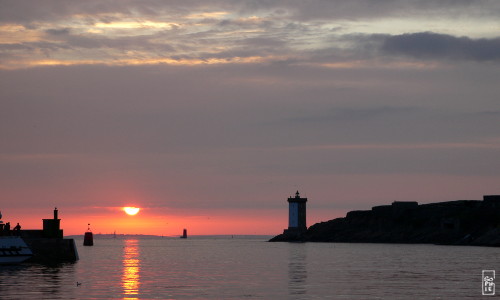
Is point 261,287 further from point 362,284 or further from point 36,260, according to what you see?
point 36,260

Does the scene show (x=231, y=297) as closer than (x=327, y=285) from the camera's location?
Yes

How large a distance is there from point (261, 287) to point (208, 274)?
18666 mm

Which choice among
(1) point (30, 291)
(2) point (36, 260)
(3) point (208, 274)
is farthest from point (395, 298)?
(2) point (36, 260)

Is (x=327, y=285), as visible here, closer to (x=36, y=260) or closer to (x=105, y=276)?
(x=105, y=276)

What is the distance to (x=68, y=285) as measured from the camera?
68125 millimetres

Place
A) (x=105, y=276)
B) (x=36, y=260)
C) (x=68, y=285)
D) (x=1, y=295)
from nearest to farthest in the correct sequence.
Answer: (x=1, y=295)
(x=68, y=285)
(x=105, y=276)
(x=36, y=260)

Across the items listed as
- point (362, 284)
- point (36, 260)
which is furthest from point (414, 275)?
point (36, 260)

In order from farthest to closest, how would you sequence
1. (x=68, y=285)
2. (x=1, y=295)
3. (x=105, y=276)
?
(x=105, y=276) < (x=68, y=285) < (x=1, y=295)

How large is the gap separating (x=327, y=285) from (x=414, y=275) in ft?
54.7

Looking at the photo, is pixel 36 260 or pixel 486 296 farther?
pixel 36 260

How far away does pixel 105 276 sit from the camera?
83.1 meters

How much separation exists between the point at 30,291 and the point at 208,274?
2715cm

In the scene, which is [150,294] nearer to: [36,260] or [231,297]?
[231,297]

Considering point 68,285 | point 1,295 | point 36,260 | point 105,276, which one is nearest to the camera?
point 1,295
